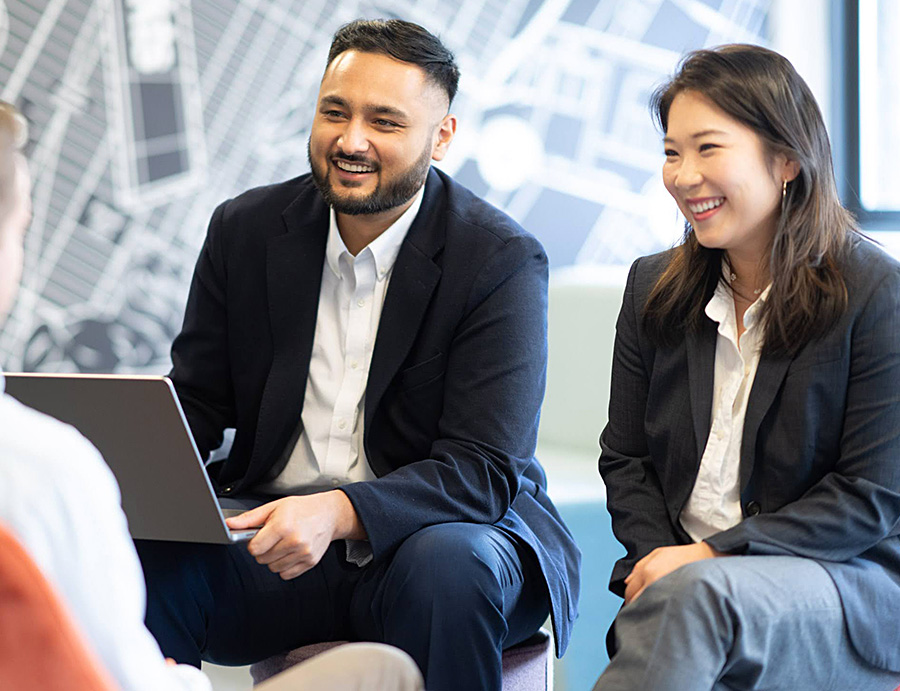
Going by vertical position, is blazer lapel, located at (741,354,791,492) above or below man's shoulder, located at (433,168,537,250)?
below

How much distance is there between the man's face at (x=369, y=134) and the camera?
183 cm

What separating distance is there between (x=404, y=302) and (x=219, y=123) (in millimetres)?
1289

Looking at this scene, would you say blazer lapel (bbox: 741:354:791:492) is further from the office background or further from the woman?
the office background

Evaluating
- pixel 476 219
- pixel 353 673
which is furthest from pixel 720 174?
pixel 353 673

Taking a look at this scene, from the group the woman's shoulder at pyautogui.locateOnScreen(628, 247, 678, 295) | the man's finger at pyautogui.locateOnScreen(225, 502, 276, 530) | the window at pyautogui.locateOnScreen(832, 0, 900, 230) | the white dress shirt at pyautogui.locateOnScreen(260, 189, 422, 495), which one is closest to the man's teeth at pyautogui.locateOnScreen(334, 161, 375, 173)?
the white dress shirt at pyautogui.locateOnScreen(260, 189, 422, 495)

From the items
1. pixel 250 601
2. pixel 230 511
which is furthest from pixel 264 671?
pixel 230 511

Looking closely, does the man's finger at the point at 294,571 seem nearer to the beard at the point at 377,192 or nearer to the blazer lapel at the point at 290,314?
the blazer lapel at the point at 290,314

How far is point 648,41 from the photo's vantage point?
11.0ft

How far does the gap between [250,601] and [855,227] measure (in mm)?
1023

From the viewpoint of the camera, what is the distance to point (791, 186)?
1529 mm

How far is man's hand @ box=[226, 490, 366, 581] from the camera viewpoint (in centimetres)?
150

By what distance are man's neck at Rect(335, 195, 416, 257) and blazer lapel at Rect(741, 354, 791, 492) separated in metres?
0.68

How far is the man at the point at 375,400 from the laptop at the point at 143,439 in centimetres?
12

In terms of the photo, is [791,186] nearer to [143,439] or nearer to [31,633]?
[143,439]
